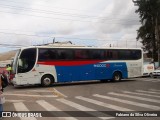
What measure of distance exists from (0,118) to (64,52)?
51.3 ft

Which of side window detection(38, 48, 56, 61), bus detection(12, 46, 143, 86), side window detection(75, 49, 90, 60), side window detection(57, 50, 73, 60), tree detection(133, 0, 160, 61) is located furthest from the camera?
tree detection(133, 0, 160, 61)

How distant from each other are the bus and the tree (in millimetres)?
29867

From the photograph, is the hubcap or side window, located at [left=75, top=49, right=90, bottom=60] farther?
side window, located at [left=75, top=49, right=90, bottom=60]

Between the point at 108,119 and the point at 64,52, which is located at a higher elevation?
the point at 64,52

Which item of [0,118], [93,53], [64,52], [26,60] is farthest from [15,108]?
[93,53]

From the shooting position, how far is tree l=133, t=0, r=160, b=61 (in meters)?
58.7

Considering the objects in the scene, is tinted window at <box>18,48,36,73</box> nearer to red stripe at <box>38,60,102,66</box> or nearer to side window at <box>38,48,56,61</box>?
→ side window at <box>38,48,56,61</box>

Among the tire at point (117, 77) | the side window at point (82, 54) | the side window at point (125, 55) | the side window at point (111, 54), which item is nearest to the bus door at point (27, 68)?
the side window at point (82, 54)

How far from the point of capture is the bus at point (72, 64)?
24.2 metres

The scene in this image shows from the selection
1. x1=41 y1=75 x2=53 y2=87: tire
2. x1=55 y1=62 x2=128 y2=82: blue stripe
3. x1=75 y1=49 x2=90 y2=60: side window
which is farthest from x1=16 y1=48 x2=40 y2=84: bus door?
x1=75 y1=49 x2=90 y2=60: side window

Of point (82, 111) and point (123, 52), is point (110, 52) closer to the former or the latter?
point (123, 52)

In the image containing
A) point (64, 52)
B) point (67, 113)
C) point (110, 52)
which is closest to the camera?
point (67, 113)

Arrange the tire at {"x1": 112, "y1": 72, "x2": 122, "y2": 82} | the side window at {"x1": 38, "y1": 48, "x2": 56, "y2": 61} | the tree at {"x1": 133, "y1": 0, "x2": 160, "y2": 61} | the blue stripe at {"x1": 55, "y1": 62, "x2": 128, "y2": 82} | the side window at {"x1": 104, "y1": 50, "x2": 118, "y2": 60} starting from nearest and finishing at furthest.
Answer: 1. the side window at {"x1": 38, "y1": 48, "x2": 56, "y2": 61}
2. the blue stripe at {"x1": 55, "y1": 62, "x2": 128, "y2": 82}
3. the side window at {"x1": 104, "y1": 50, "x2": 118, "y2": 60}
4. the tire at {"x1": 112, "y1": 72, "x2": 122, "y2": 82}
5. the tree at {"x1": 133, "y1": 0, "x2": 160, "y2": 61}

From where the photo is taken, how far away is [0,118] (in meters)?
10.5
